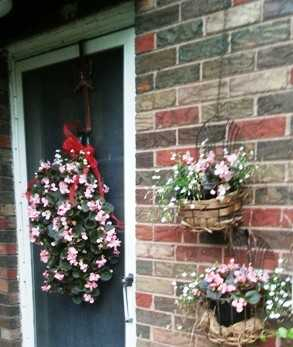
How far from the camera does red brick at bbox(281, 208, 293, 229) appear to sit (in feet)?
4.30

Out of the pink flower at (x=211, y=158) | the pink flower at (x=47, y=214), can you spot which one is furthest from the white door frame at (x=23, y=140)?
the pink flower at (x=211, y=158)

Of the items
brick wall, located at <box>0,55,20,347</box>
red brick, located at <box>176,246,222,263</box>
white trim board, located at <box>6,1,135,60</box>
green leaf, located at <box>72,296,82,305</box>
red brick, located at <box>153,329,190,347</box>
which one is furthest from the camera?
brick wall, located at <box>0,55,20,347</box>

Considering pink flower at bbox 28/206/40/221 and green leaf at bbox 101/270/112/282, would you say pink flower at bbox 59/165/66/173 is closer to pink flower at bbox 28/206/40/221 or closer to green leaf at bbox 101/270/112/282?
pink flower at bbox 28/206/40/221

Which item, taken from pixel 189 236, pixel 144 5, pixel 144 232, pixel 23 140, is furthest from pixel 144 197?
pixel 23 140

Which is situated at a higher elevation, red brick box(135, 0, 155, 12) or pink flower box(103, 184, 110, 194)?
red brick box(135, 0, 155, 12)

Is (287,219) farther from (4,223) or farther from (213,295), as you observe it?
(4,223)

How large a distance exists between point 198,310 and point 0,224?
128 centimetres

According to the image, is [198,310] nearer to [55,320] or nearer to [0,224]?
[55,320]

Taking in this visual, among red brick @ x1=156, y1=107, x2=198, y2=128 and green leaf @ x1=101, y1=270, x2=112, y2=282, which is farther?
green leaf @ x1=101, y1=270, x2=112, y2=282

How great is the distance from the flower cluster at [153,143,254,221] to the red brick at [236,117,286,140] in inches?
2.5

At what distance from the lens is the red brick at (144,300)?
5.49 feet

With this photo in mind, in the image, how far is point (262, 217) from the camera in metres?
1.37

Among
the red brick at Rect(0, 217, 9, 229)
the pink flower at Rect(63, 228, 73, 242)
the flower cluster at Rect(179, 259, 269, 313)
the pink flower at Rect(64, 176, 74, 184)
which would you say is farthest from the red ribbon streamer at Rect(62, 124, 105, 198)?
the flower cluster at Rect(179, 259, 269, 313)

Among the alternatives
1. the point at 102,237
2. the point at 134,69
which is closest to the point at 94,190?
the point at 102,237
